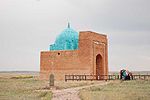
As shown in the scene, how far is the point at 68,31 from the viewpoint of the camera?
4459 cm

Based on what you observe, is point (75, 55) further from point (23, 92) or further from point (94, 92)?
point (94, 92)

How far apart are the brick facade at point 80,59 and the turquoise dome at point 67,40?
2.04 m

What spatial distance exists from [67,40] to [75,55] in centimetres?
367

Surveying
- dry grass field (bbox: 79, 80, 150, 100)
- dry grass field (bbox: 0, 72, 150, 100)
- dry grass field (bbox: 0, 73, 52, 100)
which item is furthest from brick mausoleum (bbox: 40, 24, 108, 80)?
dry grass field (bbox: 79, 80, 150, 100)

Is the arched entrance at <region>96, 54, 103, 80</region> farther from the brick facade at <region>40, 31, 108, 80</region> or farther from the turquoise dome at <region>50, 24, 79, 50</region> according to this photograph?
the turquoise dome at <region>50, 24, 79, 50</region>

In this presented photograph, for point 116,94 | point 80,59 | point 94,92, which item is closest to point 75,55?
point 80,59

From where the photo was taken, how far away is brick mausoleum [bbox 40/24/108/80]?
40.0 metres

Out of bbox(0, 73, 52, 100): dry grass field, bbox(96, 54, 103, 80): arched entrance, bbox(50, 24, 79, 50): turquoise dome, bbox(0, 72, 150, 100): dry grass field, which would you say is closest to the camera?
bbox(0, 72, 150, 100): dry grass field

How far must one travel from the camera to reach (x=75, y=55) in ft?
133

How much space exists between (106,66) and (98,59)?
4.91 feet

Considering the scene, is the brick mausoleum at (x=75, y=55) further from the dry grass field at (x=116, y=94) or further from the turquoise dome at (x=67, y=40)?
Answer: the dry grass field at (x=116, y=94)

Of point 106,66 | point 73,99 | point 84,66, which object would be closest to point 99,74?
point 106,66

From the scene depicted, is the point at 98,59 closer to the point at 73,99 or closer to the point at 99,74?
the point at 99,74

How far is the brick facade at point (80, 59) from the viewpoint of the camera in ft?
131
